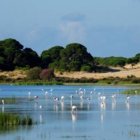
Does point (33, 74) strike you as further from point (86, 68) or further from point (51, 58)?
point (51, 58)

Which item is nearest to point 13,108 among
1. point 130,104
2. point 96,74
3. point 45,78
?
point 130,104

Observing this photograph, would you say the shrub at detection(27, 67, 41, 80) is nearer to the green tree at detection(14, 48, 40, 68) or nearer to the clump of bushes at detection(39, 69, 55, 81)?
the clump of bushes at detection(39, 69, 55, 81)

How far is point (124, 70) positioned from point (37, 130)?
8541cm

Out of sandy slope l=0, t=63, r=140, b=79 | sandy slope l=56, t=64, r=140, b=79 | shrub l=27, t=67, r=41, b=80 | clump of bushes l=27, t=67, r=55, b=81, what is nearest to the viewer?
clump of bushes l=27, t=67, r=55, b=81

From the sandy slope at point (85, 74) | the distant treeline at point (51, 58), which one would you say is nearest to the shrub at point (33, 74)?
the sandy slope at point (85, 74)

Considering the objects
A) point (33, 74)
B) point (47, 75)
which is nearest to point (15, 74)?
point (33, 74)

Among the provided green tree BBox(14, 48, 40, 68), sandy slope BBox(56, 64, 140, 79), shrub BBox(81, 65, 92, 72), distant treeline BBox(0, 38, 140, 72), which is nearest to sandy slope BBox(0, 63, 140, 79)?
sandy slope BBox(56, 64, 140, 79)

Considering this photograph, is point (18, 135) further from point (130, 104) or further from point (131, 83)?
point (131, 83)

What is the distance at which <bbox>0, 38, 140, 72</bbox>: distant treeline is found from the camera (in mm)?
112188

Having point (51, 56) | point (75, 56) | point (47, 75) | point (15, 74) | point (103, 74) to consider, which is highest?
point (51, 56)

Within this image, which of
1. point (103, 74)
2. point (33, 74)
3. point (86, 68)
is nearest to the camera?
point (33, 74)

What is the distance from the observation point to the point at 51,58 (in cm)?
12419

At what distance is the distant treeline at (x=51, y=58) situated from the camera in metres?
112

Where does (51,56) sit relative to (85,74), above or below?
above
